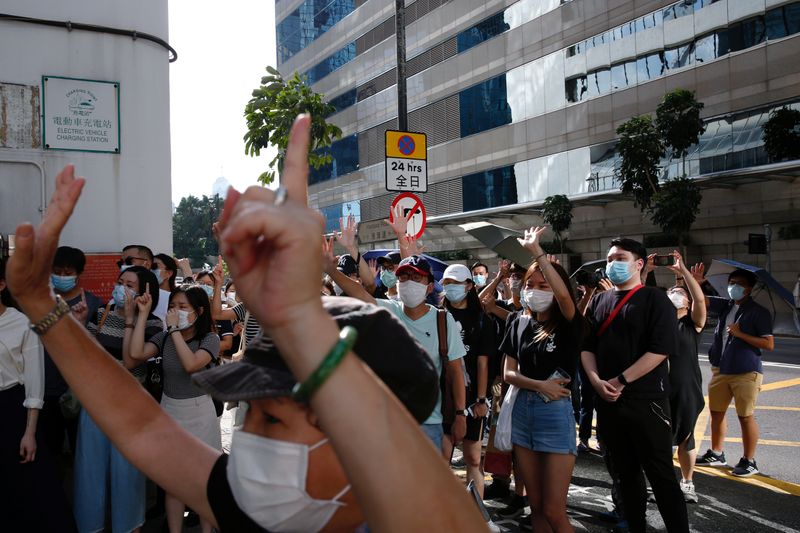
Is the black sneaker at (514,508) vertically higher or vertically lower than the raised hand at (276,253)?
lower

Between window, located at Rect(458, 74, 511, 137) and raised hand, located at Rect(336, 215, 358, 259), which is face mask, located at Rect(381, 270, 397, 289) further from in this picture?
window, located at Rect(458, 74, 511, 137)

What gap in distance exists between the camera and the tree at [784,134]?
2084 cm

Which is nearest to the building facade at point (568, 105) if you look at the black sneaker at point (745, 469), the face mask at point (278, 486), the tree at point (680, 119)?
the tree at point (680, 119)

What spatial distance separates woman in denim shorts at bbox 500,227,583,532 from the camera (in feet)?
12.6

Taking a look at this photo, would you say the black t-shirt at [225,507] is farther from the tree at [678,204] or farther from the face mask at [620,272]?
the tree at [678,204]

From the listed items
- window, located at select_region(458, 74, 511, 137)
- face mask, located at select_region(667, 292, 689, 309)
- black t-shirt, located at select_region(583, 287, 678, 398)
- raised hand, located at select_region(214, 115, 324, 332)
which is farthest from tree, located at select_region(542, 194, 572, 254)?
raised hand, located at select_region(214, 115, 324, 332)

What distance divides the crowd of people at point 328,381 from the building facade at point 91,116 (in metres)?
0.58

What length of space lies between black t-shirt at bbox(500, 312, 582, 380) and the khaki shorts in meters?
2.72

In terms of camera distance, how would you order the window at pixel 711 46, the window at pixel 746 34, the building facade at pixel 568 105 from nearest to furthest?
the window at pixel 746 34, the building facade at pixel 568 105, the window at pixel 711 46

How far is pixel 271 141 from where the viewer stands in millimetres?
14469

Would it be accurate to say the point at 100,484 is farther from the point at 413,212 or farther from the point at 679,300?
the point at 413,212

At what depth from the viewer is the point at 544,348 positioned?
4184 millimetres

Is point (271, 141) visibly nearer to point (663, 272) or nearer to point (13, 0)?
point (13, 0)

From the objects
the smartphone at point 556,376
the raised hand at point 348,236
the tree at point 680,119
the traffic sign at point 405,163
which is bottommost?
the smartphone at point 556,376
